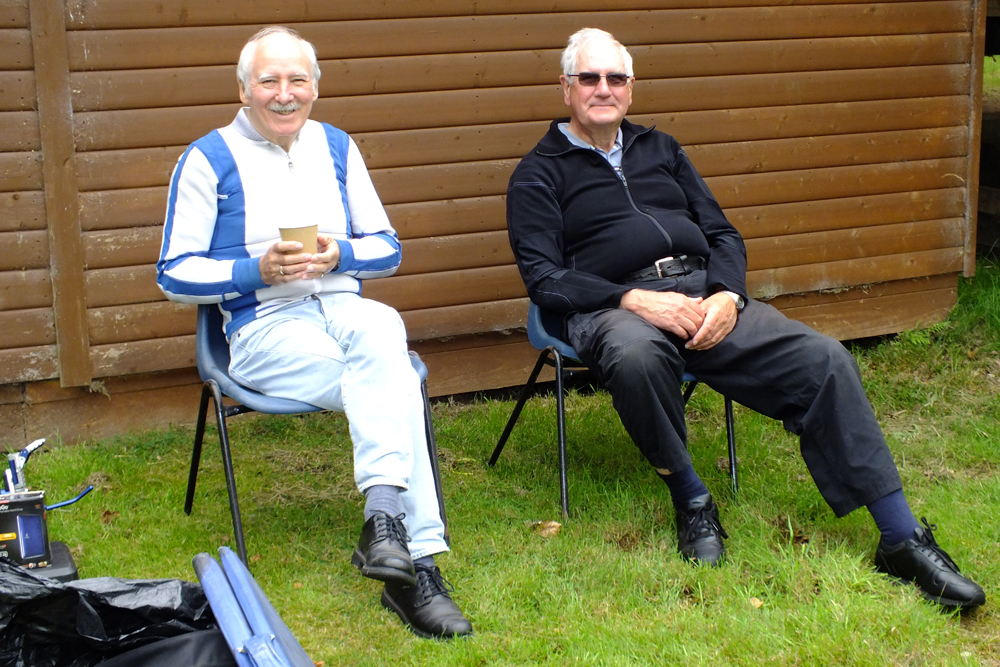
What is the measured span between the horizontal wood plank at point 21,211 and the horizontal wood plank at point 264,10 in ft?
2.11

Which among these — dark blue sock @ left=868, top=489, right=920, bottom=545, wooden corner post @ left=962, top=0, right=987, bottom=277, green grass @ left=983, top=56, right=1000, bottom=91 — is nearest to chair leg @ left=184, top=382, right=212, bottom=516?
dark blue sock @ left=868, top=489, right=920, bottom=545

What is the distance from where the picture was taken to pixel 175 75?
3.87 metres

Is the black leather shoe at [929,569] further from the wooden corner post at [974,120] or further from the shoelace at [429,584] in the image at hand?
the wooden corner post at [974,120]

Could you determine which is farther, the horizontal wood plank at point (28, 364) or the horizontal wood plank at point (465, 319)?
the horizontal wood plank at point (465, 319)

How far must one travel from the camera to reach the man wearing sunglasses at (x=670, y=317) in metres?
2.94

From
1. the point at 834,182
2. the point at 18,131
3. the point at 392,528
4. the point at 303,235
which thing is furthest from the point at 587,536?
the point at 834,182

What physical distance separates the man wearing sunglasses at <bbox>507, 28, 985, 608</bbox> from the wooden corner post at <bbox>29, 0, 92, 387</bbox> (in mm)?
1769

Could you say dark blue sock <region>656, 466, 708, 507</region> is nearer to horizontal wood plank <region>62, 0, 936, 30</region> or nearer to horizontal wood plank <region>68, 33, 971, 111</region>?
horizontal wood plank <region>68, 33, 971, 111</region>

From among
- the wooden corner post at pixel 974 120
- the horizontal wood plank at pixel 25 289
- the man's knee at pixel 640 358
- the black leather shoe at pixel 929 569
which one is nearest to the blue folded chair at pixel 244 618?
the man's knee at pixel 640 358

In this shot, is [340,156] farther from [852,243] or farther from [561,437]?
[852,243]

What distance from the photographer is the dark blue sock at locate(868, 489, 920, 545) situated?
2852 mm

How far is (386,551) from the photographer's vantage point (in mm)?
2549

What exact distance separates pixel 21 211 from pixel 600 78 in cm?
230

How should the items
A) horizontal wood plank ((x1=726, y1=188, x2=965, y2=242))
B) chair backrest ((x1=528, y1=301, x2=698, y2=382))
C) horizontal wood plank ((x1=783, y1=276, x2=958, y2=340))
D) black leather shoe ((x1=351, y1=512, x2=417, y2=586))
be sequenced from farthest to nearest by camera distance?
horizontal wood plank ((x1=783, y1=276, x2=958, y2=340)) → horizontal wood plank ((x1=726, y1=188, x2=965, y2=242)) → chair backrest ((x1=528, y1=301, x2=698, y2=382)) → black leather shoe ((x1=351, y1=512, x2=417, y2=586))
